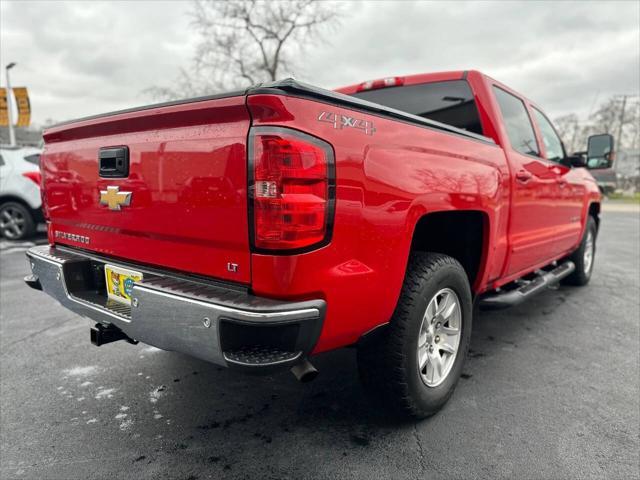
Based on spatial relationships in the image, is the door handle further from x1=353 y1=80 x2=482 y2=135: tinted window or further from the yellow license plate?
the yellow license plate

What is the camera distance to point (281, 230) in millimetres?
1529

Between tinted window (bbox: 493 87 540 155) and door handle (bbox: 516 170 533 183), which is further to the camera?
tinted window (bbox: 493 87 540 155)

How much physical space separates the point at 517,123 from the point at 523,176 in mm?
589

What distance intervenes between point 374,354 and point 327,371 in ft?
2.87

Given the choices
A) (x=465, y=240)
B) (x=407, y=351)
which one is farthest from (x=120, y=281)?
(x=465, y=240)

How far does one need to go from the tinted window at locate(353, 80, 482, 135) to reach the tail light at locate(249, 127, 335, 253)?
1.90m

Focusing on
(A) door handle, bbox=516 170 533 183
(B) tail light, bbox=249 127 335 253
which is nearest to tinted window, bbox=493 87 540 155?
(A) door handle, bbox=516 170 533 183

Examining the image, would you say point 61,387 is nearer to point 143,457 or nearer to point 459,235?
point 143,457

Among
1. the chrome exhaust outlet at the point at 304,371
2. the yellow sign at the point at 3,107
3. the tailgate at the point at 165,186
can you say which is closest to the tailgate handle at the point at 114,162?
the tailgate at the point at 165,186

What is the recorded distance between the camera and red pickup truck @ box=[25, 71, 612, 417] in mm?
1542

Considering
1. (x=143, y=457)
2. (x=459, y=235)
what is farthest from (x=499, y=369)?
(x=143, y=457)

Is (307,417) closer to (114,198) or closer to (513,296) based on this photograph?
(114,198)

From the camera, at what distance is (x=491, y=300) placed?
2.94 meters

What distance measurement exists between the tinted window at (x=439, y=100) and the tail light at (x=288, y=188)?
190cm
